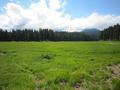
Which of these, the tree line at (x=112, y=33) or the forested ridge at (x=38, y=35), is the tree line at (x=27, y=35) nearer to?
the forested ridge at (x=38, y=35)

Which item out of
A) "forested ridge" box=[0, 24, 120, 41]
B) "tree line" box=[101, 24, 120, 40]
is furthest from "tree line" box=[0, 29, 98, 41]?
"tree line" box=[101, 24, 120, 40]

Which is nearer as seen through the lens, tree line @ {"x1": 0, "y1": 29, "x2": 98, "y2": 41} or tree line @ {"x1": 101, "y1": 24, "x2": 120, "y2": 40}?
tree line @ {"x1": 101, "y1": 24, "x2": 120, "y2": 40}

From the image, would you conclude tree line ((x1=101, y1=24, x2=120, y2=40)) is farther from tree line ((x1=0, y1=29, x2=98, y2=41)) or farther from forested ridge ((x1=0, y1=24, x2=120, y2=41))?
tree line ((x1=0, y1=29, x2=98, y2=41))

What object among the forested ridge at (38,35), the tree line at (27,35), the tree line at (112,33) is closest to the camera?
the tree line at (112,33)

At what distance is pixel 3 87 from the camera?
38.3 feet

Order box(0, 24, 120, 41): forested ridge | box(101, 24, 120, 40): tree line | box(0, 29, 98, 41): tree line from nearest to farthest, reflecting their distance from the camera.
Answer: box(101, 24, 120, 40): tree line → box(0, 24, 120, 41): forested ridge → box(0, 29, 98, 41): tree line

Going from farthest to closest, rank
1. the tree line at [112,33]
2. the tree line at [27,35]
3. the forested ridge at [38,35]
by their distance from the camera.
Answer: the tree line at [27,35] → the forested ridge at [38,35] → the tree line at [112,33]

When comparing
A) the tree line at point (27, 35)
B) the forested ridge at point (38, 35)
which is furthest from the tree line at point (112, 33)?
the tree line at point (27, 35)

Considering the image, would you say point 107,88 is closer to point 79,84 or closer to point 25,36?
point 79,84

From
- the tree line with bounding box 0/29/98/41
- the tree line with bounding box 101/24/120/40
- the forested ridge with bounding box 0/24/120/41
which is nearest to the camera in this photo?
the tree line with bounding box 101/24/120/40

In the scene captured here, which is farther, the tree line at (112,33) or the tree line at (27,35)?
the tree line at (27,35)

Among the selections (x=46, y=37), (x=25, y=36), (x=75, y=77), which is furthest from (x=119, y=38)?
(x=75, y=77)

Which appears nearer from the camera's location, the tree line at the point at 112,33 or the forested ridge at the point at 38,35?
the tree line at the point at 112,33

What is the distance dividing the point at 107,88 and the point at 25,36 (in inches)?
5415
